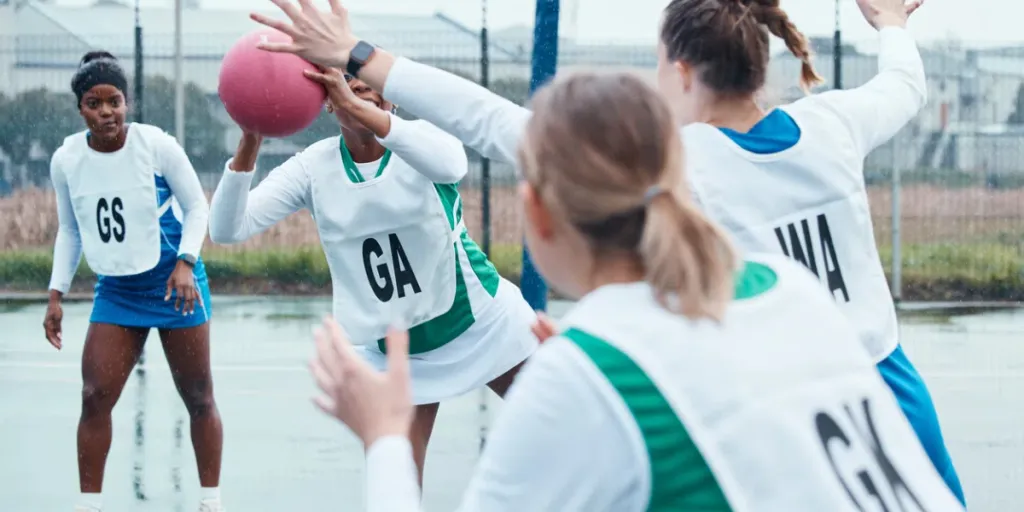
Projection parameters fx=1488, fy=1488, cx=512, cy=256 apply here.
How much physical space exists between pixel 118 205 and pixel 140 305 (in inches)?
16.3

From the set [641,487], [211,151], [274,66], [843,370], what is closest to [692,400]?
[641,487]

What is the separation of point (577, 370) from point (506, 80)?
479 inches

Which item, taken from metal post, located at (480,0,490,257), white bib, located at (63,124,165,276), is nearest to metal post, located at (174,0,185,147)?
metal post, located at (480,0,490,257)

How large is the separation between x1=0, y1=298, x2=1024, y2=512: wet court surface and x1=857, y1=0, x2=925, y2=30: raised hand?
281cm

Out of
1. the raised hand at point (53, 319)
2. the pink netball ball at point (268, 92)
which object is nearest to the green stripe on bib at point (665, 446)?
the pink netball ball at point (268, 92)

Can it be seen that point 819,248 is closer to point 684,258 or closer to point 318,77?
point 684,258

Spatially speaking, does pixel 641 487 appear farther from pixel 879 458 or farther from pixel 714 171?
pixel 714 171

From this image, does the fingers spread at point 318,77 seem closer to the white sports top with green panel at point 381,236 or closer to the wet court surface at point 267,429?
the white sports top with green panel at point 381,236

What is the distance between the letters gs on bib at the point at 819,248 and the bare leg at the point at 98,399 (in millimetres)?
3092

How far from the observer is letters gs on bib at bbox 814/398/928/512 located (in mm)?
1678

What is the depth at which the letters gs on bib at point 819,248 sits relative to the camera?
2.91 metres

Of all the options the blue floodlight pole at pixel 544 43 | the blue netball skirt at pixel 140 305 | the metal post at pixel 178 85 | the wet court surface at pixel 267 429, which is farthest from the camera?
the metal post at pixel 178 85

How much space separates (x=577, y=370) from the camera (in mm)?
1641

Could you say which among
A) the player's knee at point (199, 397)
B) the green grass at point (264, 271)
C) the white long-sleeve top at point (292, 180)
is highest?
the white long-sleeve top at point (292, 180)
